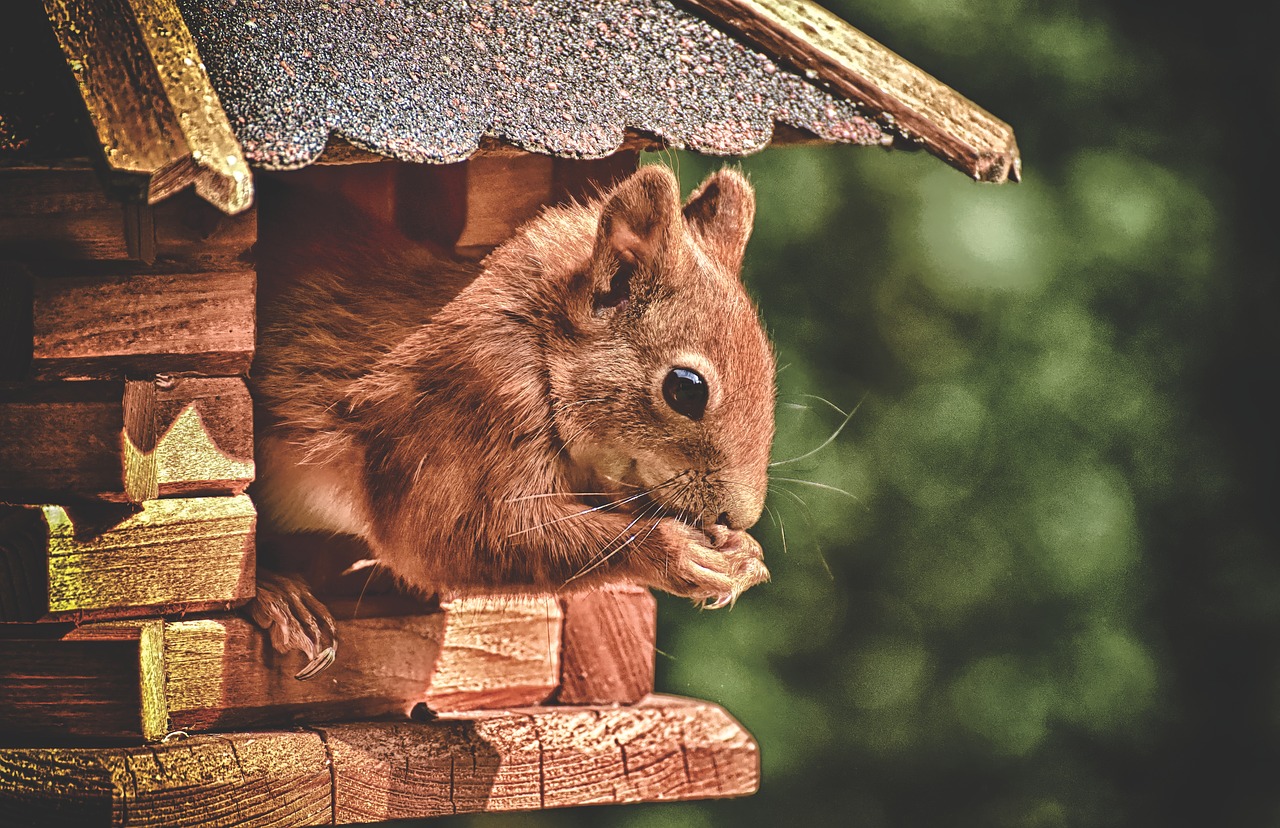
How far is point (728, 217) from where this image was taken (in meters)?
1.49

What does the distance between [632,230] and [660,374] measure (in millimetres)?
145

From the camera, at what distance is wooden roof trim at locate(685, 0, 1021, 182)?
1.30 meters

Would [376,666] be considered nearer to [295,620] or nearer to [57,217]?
[295,620]

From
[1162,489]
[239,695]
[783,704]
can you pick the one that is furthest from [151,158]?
[1162,489]

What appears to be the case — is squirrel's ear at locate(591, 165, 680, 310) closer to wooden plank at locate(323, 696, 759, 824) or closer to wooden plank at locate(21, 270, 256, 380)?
wooden plank at locate(21, 270, 256, 380)

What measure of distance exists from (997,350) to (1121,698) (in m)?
0.82

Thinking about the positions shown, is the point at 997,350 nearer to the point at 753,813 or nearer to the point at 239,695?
the point at 753,813

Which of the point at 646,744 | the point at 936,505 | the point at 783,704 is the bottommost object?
the point at 783,704

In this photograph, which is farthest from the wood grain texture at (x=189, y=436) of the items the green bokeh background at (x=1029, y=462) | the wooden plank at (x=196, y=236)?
the green bokeh background at (x=1029, y=462)

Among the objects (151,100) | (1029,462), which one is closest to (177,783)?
(151,100)

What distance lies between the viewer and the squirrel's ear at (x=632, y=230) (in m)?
1.29

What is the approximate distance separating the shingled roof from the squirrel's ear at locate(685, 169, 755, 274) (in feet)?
0.47

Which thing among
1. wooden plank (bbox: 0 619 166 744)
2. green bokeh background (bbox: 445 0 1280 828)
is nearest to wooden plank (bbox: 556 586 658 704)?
wooden plank (bbox: 0 619 166 744)

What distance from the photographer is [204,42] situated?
1.11 metres
